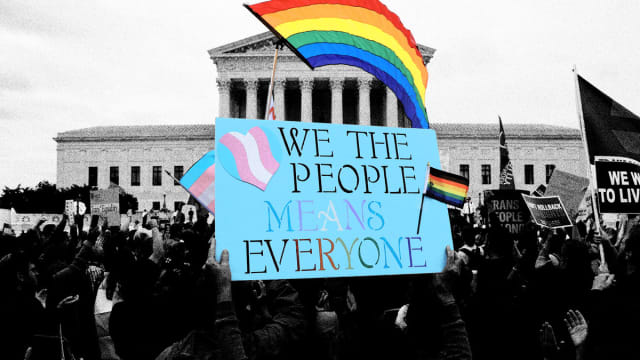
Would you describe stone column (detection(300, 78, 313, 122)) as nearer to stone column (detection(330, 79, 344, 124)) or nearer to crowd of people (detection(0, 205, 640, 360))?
stone column (detection(330, 79, 344, 124))

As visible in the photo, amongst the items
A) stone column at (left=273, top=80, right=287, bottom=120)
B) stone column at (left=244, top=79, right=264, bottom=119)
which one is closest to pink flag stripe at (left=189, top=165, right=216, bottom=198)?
stone column at (left=273, top=80, right=287, bottom=120)

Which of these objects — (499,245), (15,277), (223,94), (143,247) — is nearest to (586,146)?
(499,245)

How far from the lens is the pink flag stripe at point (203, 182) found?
4.55m

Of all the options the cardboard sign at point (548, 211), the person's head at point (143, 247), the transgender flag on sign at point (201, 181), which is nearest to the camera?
the transgender flag on sign at point (201, 181)

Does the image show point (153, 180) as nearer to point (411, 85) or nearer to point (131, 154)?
point (131, 154)

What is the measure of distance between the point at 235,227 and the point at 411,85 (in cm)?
308

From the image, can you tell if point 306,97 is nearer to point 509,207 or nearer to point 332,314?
point 509,207

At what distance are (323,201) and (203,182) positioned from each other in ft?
6.07

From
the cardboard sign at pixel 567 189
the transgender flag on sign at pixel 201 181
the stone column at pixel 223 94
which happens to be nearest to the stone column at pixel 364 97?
the stone column at pixel 223 94

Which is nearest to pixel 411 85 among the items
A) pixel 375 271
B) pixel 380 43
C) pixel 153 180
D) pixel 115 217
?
pixel 380 43

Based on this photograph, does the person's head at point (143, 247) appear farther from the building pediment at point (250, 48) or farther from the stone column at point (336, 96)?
the building pediment at point (250, 48)

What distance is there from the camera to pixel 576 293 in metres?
3.92

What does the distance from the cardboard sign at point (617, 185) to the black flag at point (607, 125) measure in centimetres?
8

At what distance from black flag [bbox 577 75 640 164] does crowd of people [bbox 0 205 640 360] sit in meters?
1.10
